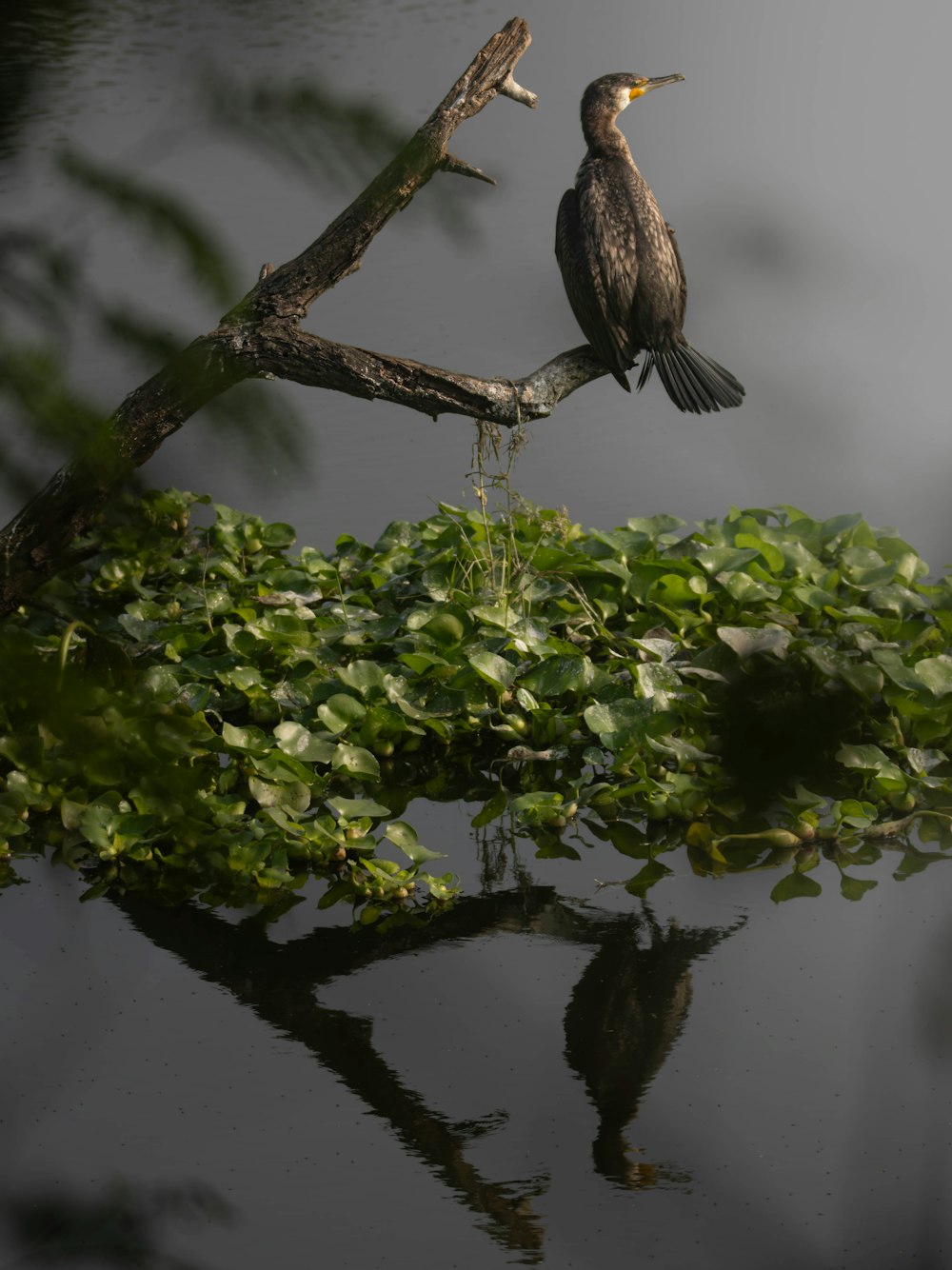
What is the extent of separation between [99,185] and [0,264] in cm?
8

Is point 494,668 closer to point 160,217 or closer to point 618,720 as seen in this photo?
point 618,720

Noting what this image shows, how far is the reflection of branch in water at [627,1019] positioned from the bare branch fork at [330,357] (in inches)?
24.4

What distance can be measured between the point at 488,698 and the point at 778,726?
1.79 metres

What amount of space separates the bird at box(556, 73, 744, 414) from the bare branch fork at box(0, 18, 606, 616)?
0.24 metres

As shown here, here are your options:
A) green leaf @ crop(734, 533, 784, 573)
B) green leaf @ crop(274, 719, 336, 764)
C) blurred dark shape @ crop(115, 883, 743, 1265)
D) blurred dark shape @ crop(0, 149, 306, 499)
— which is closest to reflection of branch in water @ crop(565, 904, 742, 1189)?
blurred dark shape @ crop(115, 883, 743, 1265)

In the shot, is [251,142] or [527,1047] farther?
[527,1047]

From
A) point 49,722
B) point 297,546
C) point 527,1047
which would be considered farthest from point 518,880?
point 49,722

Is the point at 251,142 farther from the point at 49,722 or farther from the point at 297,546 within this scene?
the point at 297,546

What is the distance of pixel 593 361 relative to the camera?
70.9 inches

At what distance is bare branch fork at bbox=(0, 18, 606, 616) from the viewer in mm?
1222

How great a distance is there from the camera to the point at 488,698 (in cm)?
210

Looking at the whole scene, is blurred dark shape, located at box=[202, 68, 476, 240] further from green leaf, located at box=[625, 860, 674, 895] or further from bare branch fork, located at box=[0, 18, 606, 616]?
green leaf, located at box=[625, 860, 674, 895]

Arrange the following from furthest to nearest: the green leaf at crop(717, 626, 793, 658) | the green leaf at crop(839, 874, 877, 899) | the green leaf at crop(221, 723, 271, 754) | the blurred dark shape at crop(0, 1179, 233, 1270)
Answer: the green leaf at crop(221, 723, 271, 754)
the green leaf at crop(839, 874, 877, 899)
the green leaf at crop(717, 626, 793, 658)
the blurred dark shape at crop(0, 1179, 233, 1270)

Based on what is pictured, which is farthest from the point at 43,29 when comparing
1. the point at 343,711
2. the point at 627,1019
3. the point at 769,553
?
the point at 769,553
